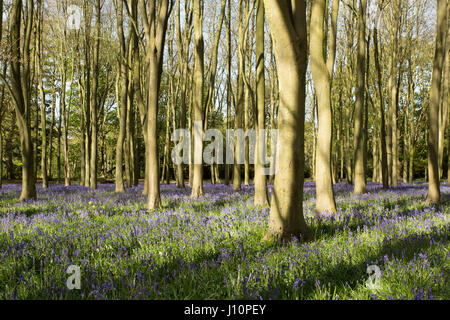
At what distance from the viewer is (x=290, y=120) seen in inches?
162

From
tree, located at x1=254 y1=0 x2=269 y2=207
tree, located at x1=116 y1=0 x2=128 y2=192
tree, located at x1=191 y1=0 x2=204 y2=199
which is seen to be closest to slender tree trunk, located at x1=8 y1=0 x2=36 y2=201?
tree, located at x1=116 y1=0 x2=128 y2=192

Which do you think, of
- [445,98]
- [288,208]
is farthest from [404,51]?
[288,208]

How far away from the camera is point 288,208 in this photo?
4.09m

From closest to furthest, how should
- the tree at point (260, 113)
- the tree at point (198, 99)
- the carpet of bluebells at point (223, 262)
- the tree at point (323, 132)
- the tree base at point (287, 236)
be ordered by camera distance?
the carpet of bluebells at point (223, 262) < the tree base at point (287, 236) < the tree at point (323, 132) < the tree at point (260, 113) < the tree at point (198, 99)

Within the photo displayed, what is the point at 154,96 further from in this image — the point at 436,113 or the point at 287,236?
the point at 436,113

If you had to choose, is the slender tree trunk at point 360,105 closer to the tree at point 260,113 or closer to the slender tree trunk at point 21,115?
the tree at point 260,113

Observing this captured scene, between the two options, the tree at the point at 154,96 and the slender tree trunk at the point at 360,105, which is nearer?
the tree at the point at 154,96

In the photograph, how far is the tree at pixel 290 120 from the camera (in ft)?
13.4

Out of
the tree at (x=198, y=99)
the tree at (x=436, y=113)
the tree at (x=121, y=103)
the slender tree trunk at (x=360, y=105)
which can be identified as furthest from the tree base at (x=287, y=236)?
the tree at (x=121, y=103)

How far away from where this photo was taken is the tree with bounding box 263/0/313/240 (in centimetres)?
407

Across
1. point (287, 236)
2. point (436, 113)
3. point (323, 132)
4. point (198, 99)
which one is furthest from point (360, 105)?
point (287, 236)

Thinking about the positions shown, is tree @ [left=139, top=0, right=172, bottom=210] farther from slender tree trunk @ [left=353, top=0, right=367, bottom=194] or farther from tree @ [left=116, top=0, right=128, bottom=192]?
slender tree trunk @ [left=353, top=0, right=367, bottom=194]

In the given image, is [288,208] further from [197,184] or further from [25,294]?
[197,184]

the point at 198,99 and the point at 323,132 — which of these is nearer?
the point at 323,132
